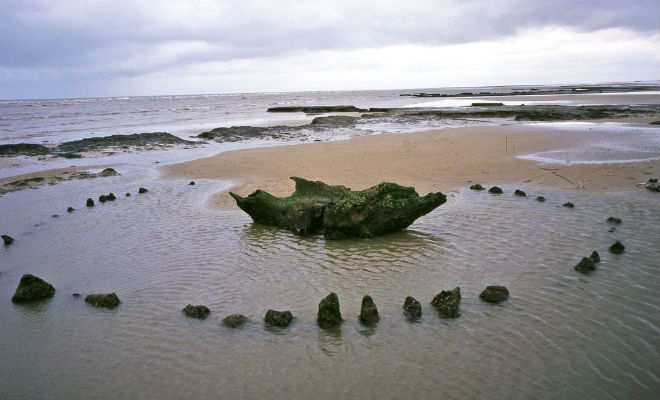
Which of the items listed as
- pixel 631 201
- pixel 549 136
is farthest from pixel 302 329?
pixel 549 136

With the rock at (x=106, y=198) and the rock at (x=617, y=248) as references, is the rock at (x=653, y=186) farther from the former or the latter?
the rock at (x=106, y=198)

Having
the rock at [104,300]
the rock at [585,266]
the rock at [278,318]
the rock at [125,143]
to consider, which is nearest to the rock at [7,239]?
the rock at [104,300]

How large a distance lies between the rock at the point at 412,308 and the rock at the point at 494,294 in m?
1.05

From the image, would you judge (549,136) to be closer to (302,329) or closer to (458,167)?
(458,167)

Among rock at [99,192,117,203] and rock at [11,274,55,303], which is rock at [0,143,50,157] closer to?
rock at [99,192,117,203]

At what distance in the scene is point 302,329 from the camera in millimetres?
6168

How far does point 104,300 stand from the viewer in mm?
7043

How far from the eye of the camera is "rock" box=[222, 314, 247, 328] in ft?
20.7

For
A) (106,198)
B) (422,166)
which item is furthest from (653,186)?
(106,198)

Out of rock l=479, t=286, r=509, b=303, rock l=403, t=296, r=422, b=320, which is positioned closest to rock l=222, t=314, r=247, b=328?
rock l=403, t=296, r=422, b=320

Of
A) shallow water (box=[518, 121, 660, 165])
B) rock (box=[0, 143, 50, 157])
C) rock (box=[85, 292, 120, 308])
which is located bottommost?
rock (box=[85, 292, 120, 308])

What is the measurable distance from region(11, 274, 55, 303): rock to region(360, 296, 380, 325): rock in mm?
5279

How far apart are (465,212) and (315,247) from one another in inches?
168

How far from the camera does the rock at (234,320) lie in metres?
6.30
